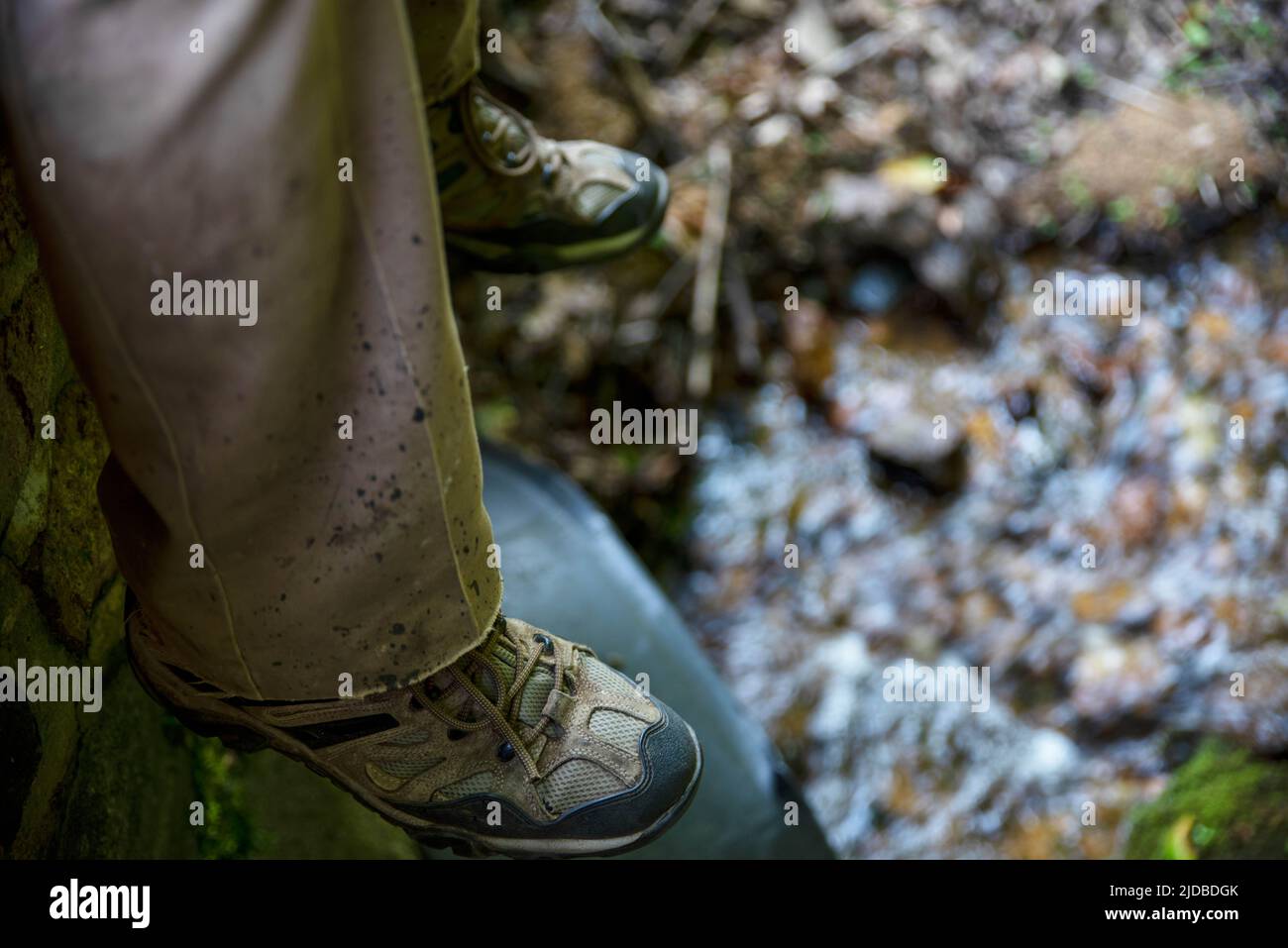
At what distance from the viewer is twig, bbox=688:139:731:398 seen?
290 centimetres

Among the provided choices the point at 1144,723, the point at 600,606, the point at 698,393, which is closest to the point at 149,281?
the point at 600,606

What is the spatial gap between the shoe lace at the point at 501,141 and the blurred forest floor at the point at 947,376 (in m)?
1.16

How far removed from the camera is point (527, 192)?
168 centimetres

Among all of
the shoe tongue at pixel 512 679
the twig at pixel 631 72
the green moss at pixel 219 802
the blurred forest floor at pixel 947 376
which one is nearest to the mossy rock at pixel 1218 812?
the blurred forest floor at pixel 947 376

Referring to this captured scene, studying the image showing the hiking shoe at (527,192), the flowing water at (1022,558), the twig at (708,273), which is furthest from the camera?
the twig at (708,273)

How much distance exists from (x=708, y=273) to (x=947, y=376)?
28.5 inches

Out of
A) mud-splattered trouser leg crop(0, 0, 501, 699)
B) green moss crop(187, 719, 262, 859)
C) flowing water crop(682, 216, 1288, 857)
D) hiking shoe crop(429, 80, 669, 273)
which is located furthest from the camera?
flowing water crop(682, 216, 1288, 857)

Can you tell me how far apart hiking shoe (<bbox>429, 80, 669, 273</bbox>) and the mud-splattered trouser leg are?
29.1 inches

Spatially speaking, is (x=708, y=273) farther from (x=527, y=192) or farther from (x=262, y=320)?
(x=262, y=320)

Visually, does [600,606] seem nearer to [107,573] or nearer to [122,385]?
[107,573]

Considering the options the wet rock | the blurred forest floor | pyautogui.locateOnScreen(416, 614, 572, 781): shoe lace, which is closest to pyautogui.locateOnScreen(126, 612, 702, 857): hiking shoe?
pyautogui.locateOnScreen(416, 614, 572, 781): shoe lace

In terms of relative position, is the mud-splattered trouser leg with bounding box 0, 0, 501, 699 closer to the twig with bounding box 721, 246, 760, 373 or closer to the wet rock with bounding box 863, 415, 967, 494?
the wet rock with bounding box 863, 415, 967, 494

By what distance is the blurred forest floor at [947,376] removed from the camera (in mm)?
2174

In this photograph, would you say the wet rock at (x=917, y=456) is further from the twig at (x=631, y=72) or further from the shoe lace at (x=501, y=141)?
the shoe lace at (x=501, y=141)
